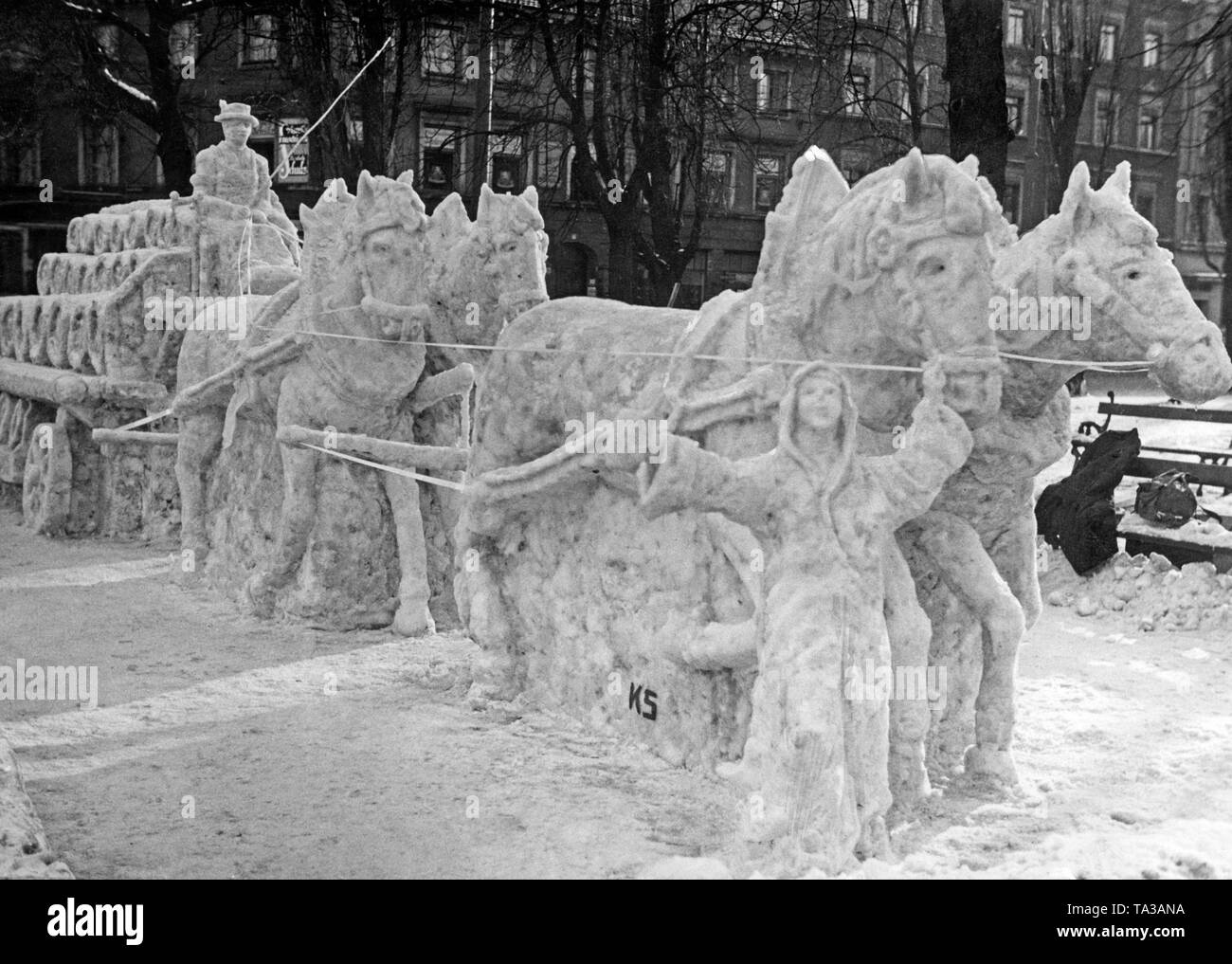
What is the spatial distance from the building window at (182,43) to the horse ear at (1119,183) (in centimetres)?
1301

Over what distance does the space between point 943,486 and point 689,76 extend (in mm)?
6217

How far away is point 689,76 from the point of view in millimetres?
10648

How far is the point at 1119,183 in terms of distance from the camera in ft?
17.6

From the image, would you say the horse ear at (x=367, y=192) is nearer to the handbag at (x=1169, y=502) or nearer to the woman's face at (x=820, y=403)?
the woman's face at (x=820, y=403)

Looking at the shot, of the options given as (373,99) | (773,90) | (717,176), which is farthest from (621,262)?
(373,99)

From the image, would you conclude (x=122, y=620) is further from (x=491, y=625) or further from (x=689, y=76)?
(x=689, y=76)

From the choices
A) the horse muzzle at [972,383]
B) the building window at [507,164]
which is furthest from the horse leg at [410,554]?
the building window at [507,164]

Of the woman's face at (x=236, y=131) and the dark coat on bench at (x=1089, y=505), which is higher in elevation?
the woman's face at (x=236, y=131)

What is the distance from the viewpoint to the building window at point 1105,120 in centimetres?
1013

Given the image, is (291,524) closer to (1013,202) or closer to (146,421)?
(146,421)

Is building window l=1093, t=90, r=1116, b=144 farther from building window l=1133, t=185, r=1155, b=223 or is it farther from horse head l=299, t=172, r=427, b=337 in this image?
horse head l=299, t=172, r=427, b=337

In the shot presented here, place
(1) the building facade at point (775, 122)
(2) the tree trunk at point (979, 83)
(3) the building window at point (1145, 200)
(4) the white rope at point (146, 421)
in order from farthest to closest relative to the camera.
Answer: (3) the building window at point (1145, 200) < (1) the building facade at point (775, 122) < (4) the white rope at point (146, 421) < (2) the tree trunk at point (979, 83)

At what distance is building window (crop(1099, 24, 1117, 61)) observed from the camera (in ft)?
31.1

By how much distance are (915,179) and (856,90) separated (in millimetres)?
5746
